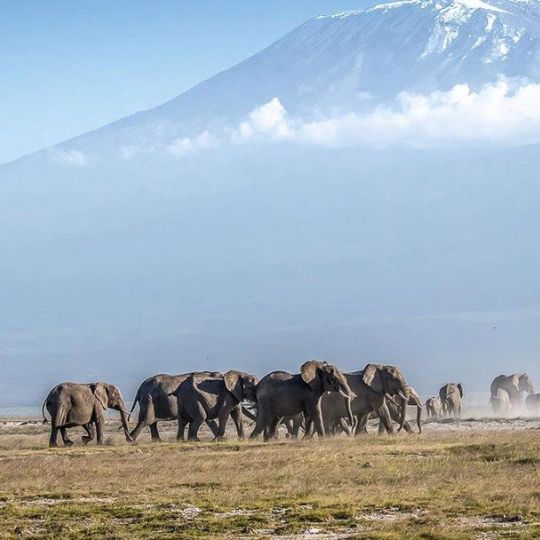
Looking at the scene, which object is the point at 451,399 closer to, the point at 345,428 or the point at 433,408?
the point at 433,408

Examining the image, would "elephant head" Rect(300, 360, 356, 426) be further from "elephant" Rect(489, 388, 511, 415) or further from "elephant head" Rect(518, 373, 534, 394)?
"elephant head" Rect(518, 373, 534, 394)

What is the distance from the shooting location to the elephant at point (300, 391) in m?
45.3

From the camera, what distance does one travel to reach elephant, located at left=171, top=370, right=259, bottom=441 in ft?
156

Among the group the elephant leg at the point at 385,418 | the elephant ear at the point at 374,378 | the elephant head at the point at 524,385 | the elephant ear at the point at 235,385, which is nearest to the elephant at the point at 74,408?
the elephant ear at the point at 235,385

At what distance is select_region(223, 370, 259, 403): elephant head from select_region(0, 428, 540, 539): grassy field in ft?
19.8

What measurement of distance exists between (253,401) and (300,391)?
301cm

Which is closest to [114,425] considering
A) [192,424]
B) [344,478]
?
[192,424]

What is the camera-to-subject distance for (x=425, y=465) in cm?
3416

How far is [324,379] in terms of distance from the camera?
1786 inches

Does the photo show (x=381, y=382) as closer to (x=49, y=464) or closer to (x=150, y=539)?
(x=49, y=464)

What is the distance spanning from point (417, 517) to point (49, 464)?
12.8 m

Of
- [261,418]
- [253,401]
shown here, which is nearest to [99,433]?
[261,418]

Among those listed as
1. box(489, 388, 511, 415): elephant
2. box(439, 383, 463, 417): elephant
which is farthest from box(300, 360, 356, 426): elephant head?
box(489, 388, 511, 415): elephant

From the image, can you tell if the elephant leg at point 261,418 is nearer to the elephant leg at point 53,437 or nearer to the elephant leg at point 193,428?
the elephant leg at point 193,428
